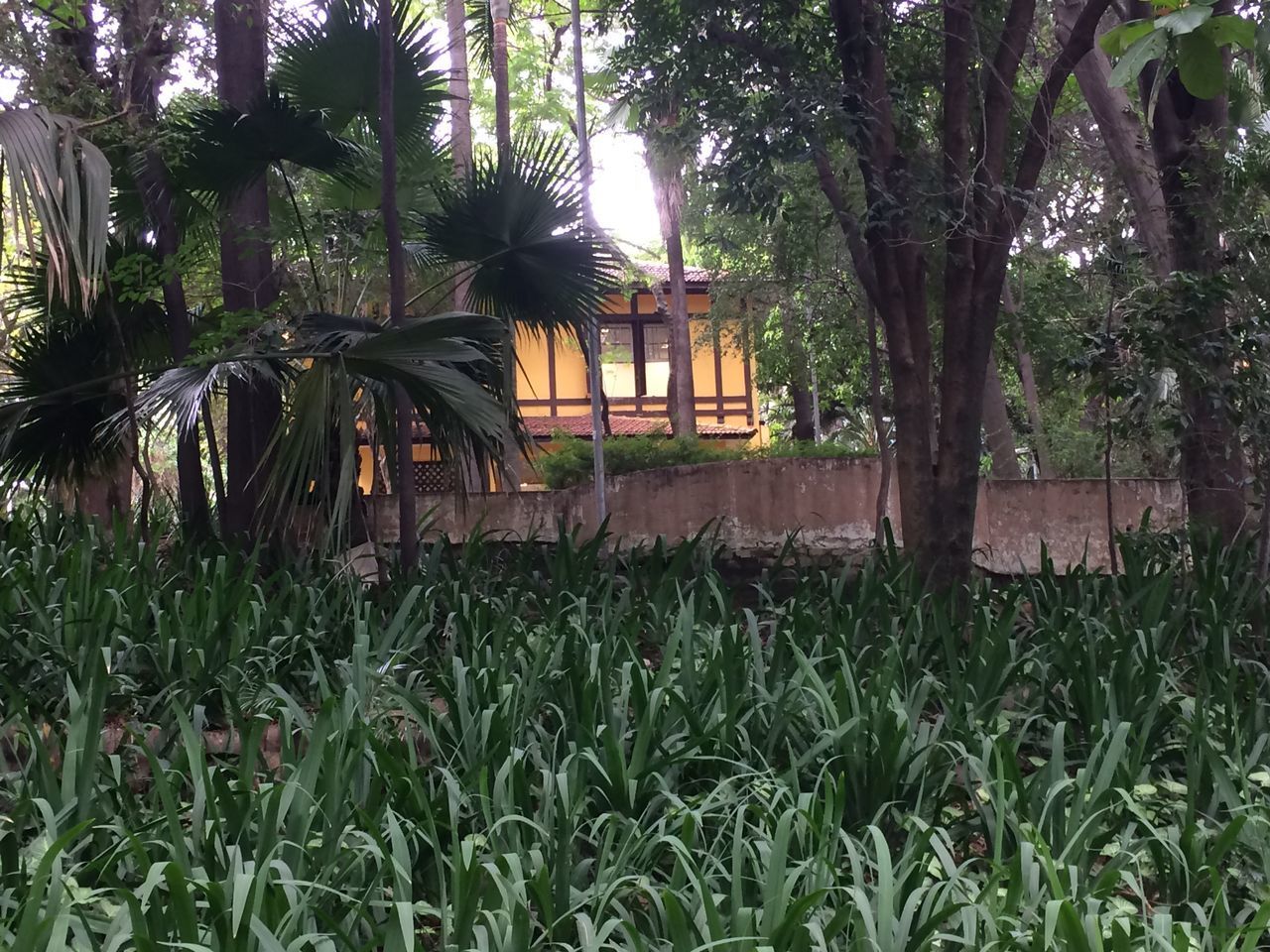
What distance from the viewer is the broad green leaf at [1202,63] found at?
10.4 feet

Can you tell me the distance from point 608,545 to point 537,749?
6.54 m

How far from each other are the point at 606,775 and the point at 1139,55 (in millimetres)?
2327

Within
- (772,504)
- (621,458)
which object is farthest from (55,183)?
(621,458)

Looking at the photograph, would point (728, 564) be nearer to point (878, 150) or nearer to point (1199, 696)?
point (878, 150)

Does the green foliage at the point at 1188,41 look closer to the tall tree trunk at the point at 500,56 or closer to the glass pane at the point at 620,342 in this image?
the tall tree trunk at the point at 500,56

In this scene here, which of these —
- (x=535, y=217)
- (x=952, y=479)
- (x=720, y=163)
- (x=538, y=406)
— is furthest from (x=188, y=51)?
(x=538, y=406)

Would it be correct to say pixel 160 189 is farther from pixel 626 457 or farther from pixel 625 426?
pixel 625 426

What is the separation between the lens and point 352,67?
734 centimetres

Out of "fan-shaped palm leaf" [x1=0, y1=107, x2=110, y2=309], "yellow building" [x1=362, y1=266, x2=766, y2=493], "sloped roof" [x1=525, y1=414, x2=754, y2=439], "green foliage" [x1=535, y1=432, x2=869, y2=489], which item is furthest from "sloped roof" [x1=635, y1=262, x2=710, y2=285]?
"fan-shaped palm leaf" [x1=0, y1=107, x2=110, y2=309]

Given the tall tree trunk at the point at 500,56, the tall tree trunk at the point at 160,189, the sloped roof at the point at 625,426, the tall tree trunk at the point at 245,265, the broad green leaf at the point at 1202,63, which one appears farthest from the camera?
the sloped roof at the point at 625,426

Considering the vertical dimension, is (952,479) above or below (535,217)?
below

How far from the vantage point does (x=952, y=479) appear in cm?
Result: 680

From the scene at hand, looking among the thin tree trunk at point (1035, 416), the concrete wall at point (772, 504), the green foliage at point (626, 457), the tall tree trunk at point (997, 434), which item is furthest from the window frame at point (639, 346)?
the concrete wall at point (772, 504)

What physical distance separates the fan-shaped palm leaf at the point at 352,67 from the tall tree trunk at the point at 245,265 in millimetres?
375
